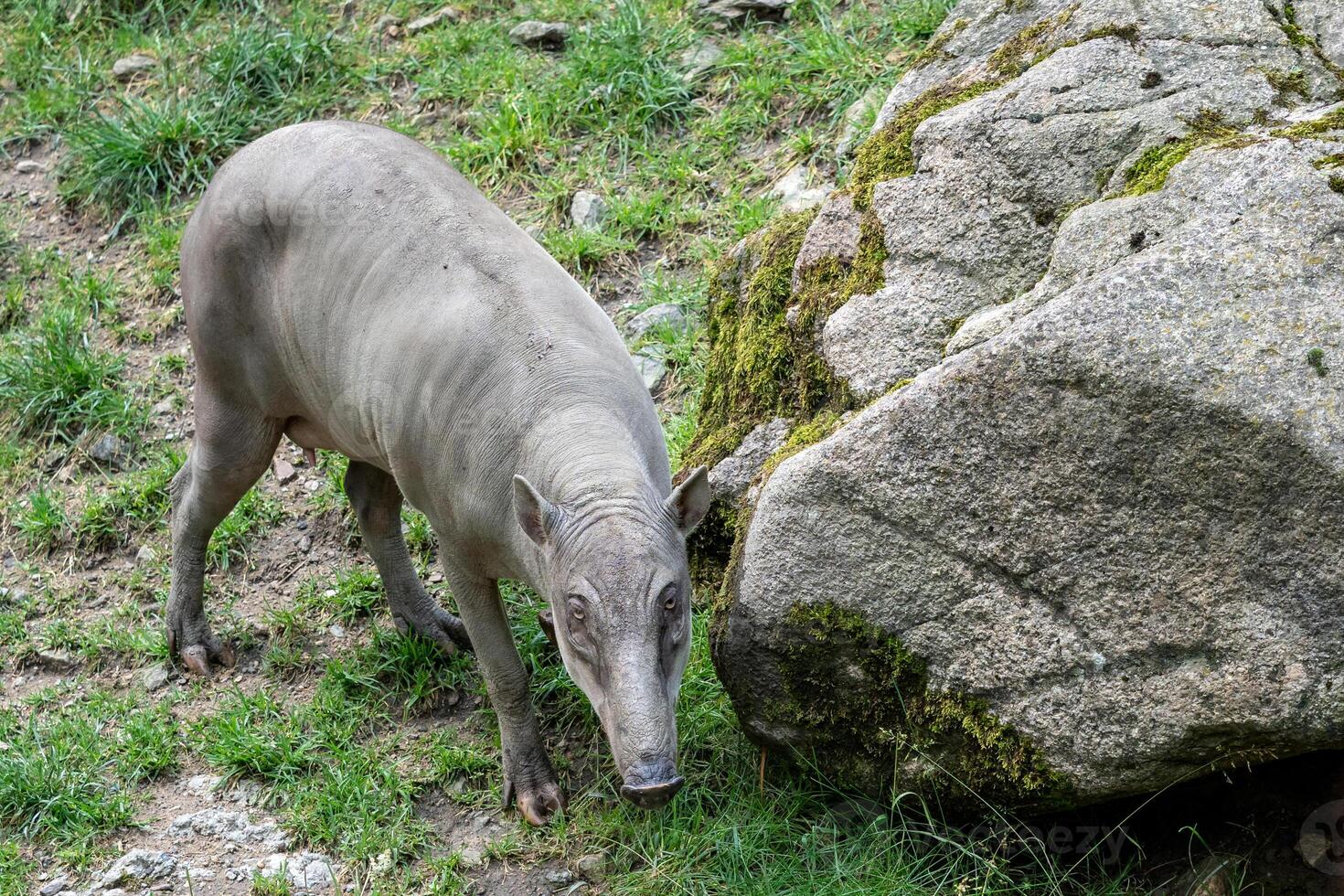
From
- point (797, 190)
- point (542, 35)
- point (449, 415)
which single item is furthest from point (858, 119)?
point (449, 415)

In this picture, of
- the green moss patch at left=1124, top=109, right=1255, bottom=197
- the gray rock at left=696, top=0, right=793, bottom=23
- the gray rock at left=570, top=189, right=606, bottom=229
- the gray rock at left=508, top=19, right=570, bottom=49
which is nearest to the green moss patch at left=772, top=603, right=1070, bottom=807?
the green moss patch at left=1124, top=109, right=1255, bottom=197

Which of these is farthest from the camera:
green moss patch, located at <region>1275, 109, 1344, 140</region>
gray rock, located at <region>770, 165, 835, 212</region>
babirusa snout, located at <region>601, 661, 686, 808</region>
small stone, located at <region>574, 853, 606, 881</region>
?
gray rock, located at <region>770, 165, 835, 212</region>

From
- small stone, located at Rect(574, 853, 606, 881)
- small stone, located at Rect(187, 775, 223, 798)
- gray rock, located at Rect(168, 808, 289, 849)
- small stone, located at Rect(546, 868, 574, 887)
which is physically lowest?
small stone, located at Rect(187, 775, 223, 798)

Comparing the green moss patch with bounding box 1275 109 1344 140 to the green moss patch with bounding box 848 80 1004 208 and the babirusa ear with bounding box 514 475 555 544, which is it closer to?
the green moss patch with bounding box 848 80 1004 208

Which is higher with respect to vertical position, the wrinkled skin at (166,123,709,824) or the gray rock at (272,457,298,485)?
the wrinkled skin at (166,123,709,824)

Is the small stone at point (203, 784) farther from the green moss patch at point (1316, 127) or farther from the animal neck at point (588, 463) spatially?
the green moss patch at point (1316, 127)

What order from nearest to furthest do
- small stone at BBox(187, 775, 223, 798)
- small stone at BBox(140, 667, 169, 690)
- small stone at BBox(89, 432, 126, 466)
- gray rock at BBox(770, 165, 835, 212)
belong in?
small stone at BBox(187, 775, 223, 798), small stone at BBox(140, 667, 169, 690), gray rock at BBox(770, 165, 835, 212), small stone at BBox(89, 432, 126, 466)

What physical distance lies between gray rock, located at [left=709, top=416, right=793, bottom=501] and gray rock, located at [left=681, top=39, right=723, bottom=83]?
3.50 meters

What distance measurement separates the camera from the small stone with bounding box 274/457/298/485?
21.9ft

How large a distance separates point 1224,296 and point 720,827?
86.2 inches

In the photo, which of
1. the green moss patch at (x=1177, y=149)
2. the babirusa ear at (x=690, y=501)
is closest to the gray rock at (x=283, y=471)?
the babirusa ear at (x=690, y=501)

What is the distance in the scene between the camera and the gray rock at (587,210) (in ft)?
23.2

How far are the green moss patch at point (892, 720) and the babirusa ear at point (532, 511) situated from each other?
0.76 meters
